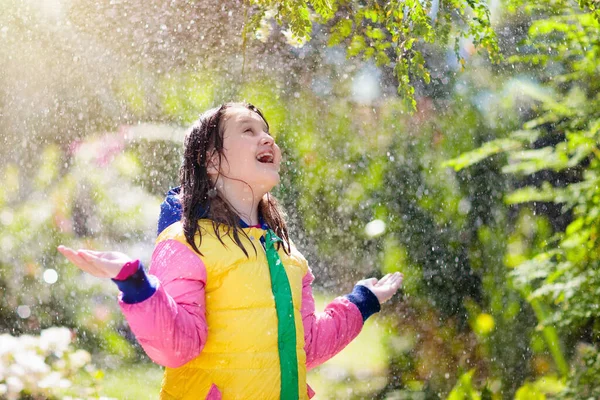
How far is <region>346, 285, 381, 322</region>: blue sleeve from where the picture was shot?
172cm

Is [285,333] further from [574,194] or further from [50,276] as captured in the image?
[50,276]

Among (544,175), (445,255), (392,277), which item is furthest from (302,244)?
(392,277)

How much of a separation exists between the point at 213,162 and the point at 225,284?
0.32m

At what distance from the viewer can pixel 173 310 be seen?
1.29m

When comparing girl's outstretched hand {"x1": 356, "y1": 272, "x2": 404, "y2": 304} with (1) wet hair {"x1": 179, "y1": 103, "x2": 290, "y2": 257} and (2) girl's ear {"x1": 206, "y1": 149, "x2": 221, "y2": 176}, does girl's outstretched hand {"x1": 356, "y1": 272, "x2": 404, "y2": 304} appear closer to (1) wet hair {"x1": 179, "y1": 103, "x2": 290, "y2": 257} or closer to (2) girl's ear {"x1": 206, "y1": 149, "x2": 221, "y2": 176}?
(1) wet hair {"x1": 179, "y1": 103, "x2": 290, "y2": 257}

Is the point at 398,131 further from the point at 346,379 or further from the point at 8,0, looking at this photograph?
the point at 8,0

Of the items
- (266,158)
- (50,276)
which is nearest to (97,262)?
(266,158)

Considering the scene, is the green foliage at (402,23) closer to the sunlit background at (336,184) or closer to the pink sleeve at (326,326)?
the pink sleeve at (326,326)

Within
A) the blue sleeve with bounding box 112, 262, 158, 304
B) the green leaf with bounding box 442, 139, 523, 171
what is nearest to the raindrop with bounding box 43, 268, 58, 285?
the green leaf with bounding box 442, 139, 523, 171

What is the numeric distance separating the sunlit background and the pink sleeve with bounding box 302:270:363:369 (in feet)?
7.81

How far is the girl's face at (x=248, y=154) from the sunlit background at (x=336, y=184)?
2570mm

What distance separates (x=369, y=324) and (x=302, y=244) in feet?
2.31

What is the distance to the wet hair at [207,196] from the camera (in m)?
1.47

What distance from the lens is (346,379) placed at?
159 inches
